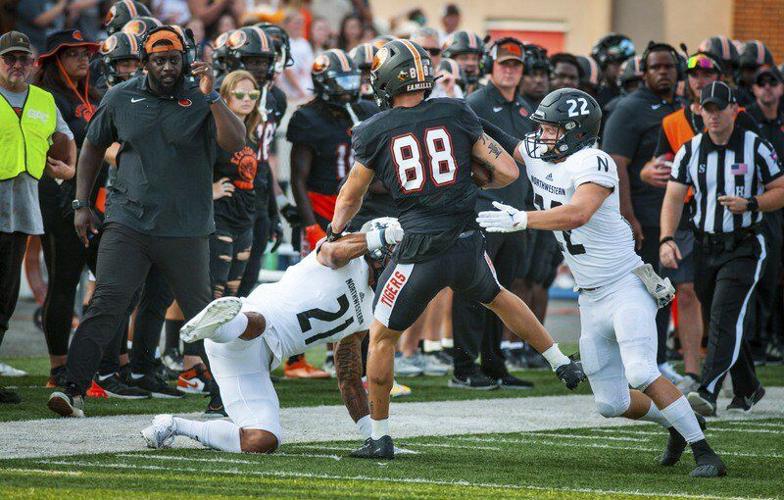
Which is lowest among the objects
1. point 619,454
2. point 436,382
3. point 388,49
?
point 436,382

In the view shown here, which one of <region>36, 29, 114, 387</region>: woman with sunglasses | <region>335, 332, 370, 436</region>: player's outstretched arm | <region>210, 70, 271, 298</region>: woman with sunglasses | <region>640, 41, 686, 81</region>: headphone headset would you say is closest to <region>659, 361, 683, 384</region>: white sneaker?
<region>640, 41, 686, 81</region>: headphone headset

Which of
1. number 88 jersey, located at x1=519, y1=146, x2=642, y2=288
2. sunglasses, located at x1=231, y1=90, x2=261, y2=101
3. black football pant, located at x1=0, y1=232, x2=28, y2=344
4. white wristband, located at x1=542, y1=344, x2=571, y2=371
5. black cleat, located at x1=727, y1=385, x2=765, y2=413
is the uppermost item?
sunglasses, located at x1=231, y1=90, x2=261, y2=101

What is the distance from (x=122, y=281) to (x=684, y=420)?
3.18 meters

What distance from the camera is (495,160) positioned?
274 inches

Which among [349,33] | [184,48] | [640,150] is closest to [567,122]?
[184,48]

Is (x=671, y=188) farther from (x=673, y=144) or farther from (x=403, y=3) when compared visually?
(x=403, y=3)

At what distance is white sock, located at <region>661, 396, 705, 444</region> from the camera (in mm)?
6578

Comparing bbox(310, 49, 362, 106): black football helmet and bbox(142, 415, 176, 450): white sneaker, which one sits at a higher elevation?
bbox(310, 49, 362, 106): black football helmet

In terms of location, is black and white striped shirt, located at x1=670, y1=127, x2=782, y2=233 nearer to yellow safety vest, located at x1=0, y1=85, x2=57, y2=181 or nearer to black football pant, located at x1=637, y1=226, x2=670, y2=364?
black football pant, located at x1=637, y1=226, x2=670, y2=364

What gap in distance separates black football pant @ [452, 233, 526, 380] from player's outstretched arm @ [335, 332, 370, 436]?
9.69ft

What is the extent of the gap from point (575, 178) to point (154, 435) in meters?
2.27

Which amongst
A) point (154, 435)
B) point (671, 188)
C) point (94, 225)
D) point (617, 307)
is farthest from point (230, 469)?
point (671, 188)

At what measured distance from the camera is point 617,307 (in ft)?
22.5

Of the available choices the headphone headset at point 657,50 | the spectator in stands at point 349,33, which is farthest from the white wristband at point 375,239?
the spectator in stands at point 349,33
